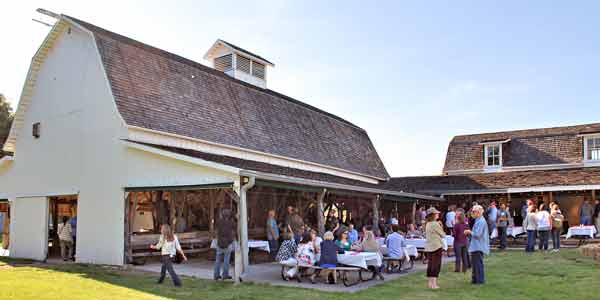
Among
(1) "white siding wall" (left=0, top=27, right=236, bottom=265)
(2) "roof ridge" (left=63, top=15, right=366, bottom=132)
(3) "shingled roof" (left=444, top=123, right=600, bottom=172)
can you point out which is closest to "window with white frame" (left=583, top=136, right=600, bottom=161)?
(3) "shingled roof" (left=444, top=123, right=600, bottom=172)

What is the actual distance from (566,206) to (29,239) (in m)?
22.4

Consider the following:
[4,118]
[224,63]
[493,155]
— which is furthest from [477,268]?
[4,118]

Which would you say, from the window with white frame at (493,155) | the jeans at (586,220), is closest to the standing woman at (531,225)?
the jeans at (586,220)

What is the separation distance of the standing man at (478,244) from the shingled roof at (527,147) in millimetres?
17560

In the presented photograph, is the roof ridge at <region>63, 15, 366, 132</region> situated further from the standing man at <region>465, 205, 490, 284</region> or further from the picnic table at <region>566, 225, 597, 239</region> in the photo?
the picnic table at <region>566, 225, 597, 239</region>

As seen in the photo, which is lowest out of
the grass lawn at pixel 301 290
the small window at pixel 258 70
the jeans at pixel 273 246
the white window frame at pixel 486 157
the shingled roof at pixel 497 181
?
the grass lawn at pixel 301 290

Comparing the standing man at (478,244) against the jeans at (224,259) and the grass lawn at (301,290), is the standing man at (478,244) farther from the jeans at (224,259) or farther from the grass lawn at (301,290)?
the jeans at (224,259)

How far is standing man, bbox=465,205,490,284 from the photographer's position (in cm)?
1021

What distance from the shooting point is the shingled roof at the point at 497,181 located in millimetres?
21344

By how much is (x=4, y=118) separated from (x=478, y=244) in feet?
106

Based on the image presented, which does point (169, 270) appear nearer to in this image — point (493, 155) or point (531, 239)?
point (531, 239)

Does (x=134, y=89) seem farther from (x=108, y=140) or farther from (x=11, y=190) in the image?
(x=11, y=190)

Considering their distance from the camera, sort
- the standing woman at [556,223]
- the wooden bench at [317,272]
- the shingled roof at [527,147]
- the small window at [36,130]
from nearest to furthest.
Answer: the wooden bench at [317,272] → the standing woman at [556,223] → the small window at [36,130] → the shingled roof at [527,147]

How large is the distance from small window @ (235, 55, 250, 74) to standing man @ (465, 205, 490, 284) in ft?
47.1
